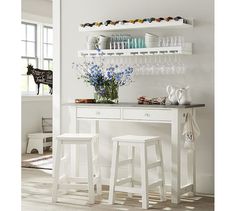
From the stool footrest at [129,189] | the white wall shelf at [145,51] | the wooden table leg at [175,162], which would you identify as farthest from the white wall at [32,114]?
the wooden table leg at [175,162]

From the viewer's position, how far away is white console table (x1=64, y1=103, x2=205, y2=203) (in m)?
4.12

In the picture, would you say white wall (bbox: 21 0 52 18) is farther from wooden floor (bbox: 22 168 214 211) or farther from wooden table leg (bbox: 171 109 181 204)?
wooden table leg (bbox: 171 109 181 204)

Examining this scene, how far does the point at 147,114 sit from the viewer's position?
13.8 feet

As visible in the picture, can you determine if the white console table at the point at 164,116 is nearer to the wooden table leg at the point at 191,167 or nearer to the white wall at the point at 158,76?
the wooden table leg at the point at 191,167

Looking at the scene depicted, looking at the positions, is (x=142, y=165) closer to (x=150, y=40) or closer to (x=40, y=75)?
(x=150, y=40)

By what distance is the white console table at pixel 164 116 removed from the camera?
4121 mm

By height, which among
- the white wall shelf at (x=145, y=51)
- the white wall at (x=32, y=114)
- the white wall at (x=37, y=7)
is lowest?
the white wall at (x=32, y=114)

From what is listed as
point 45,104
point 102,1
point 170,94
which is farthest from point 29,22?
point 170,94

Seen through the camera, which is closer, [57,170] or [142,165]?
[142,165]

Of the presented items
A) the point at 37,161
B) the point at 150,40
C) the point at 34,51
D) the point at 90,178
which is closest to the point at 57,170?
the point at 90,178

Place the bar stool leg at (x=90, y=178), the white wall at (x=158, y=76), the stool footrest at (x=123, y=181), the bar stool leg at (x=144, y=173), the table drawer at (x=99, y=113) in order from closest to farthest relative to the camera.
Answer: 1. the bar stool leg at (x=144, y=173)
2. the bar stool leg at (x=90, y=178)
3. the stool footrest at (x=123, y=181)
4. the table drawer at (x=99, y=113)
5. the white wall at (x=158, y=76)

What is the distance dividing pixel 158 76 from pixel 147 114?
2.08 ft
